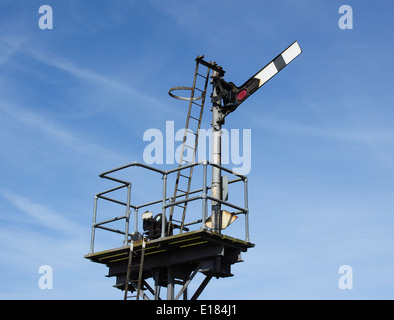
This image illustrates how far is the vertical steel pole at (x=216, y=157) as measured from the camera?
1534 cm

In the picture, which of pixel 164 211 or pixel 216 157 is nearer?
pixel 164 211

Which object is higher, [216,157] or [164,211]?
[216,157]

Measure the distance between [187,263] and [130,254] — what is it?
1313mm

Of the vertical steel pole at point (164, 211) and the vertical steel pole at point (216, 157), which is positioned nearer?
the vertical steel pole at point (164, 211)

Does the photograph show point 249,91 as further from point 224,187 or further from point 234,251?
point 234,251

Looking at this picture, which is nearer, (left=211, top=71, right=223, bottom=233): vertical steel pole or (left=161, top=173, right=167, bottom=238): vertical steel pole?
(left=161, top=173, right=167, bottom=238): vertical steel pole

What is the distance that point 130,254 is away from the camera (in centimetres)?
1547

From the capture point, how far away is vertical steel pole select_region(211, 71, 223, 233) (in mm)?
15344

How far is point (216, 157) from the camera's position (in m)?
16.4
